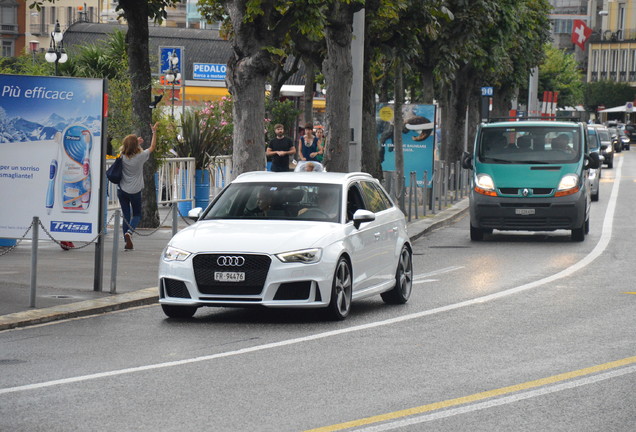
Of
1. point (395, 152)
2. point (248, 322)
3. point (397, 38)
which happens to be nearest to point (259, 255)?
point (248, 322)

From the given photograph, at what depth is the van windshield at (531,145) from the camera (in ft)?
82.1

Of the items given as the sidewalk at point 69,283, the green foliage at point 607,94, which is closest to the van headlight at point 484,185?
the sidewalk at point 69,283

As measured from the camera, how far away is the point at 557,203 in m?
24.3

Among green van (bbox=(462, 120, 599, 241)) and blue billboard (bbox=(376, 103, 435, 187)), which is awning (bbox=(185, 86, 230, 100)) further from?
green van (bbox=(462, 120, 599, 241))

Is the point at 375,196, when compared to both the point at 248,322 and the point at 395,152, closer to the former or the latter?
the point at 248,322

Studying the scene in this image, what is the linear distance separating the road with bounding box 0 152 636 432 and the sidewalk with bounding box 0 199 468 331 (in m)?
0.31

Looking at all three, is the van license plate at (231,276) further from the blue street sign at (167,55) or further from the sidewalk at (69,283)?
the blue street sign at (167,55)

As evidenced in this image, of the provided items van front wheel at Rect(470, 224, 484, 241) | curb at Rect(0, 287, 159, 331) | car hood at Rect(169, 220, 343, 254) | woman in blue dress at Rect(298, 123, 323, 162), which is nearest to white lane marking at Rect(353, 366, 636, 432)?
car hood at Rect(169, 220, 343, 254)

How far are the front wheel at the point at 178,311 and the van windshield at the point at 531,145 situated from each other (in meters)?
12.3

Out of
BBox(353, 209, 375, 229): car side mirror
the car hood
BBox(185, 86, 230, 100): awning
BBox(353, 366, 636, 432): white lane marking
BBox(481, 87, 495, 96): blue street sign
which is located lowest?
BBox(353, 366, 636, 432): white lane marking

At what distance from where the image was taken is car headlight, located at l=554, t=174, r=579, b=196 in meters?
24.4

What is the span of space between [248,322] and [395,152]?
19671mm

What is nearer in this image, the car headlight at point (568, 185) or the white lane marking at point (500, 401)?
the white lane marking at point (500, 401)

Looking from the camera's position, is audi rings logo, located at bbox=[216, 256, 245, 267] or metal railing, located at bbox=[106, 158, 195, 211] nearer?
audi rings logo, located at bbox=[216, 256, 245, 267]
